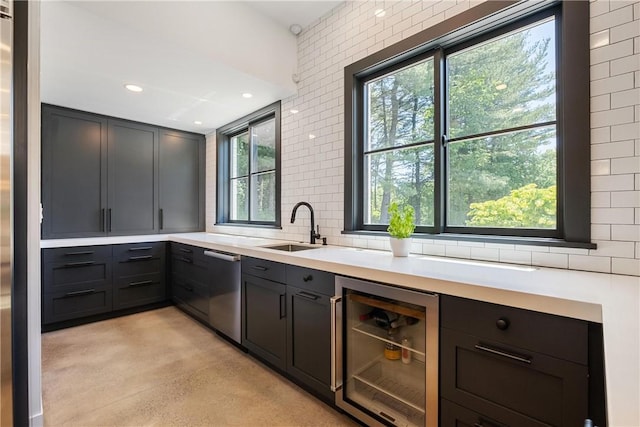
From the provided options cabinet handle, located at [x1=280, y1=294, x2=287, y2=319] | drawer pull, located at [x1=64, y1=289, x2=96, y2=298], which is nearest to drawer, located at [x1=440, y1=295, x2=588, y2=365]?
cabinet handle, located at [x1=280, y1=294, x2=287, y2=319]

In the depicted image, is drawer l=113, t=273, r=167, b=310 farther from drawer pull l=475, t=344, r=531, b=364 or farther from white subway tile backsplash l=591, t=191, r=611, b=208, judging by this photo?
white subway tile backsplash l=591, t=191, r=611, b=208

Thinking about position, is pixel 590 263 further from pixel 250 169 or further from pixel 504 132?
pixel 250 169

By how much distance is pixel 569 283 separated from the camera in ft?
4.03

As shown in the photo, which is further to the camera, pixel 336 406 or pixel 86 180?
pixel 86 180

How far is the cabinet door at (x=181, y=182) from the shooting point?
423cm

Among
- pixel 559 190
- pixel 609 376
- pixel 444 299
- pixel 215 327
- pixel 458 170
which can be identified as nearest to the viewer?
pixel 609 376

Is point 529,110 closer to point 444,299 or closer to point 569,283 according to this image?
point 569,283

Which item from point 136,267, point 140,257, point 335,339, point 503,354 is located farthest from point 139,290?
point 503,354

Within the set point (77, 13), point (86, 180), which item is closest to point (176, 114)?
point (86, 180)

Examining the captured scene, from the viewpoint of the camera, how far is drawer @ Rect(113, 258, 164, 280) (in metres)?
3.45

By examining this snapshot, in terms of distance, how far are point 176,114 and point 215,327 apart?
2.60 metres

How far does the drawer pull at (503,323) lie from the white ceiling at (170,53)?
2.61m

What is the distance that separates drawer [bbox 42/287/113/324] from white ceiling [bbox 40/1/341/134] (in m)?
2.10

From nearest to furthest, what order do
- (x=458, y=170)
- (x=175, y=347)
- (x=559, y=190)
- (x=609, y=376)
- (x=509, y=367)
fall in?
(x=609, y=376)
(x=509, y=367)
(x=559, y=190)
(x=458, y=170)
(x=175, y=347)
